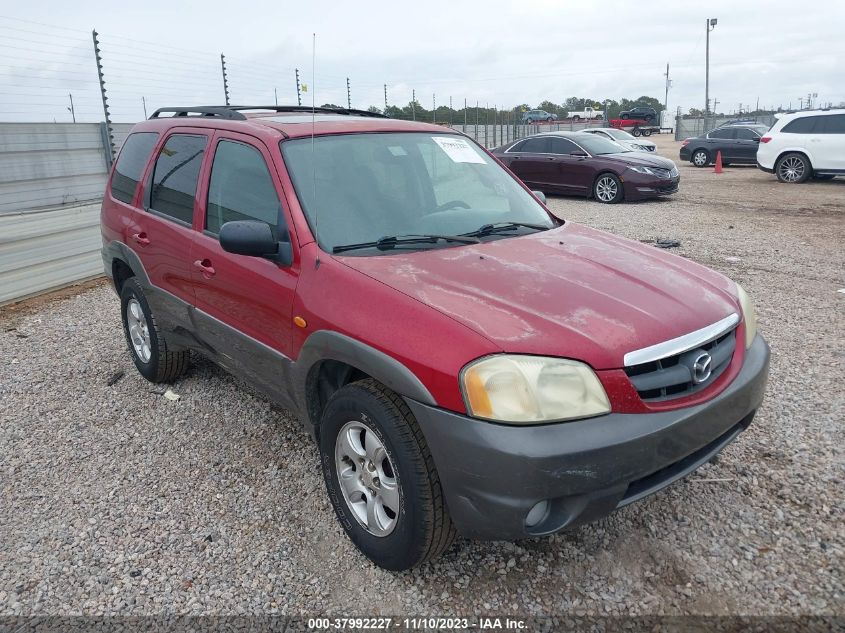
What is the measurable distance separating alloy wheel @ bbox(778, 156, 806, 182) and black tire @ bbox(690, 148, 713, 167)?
6.43 m

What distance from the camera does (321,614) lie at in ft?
8.05

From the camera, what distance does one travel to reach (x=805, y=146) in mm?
15844

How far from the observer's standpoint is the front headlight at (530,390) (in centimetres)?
211

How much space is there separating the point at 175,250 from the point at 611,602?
2.99 meters

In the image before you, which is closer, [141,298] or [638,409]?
[638,409]

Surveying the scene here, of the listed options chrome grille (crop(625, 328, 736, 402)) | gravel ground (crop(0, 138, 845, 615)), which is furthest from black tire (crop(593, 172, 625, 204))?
chrome grille (crop(625, 328, 736, 402))

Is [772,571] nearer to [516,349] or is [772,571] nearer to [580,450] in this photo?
Result: [580,450]

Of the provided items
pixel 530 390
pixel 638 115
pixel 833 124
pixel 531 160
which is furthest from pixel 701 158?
pixel 638 115

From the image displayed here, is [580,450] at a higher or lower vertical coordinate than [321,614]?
higher

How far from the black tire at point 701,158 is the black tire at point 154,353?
22.5m

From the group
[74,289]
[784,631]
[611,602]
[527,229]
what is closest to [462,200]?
[527,229]

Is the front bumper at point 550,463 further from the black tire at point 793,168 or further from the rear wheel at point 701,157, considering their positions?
the rear wheel at point 701,157

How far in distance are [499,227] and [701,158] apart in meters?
22.4

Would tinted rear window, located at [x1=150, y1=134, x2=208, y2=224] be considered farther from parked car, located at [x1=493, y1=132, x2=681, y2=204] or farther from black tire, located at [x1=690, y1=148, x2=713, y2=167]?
black tire, located at [x1=690, y1=148, x2=713, y2=167]
